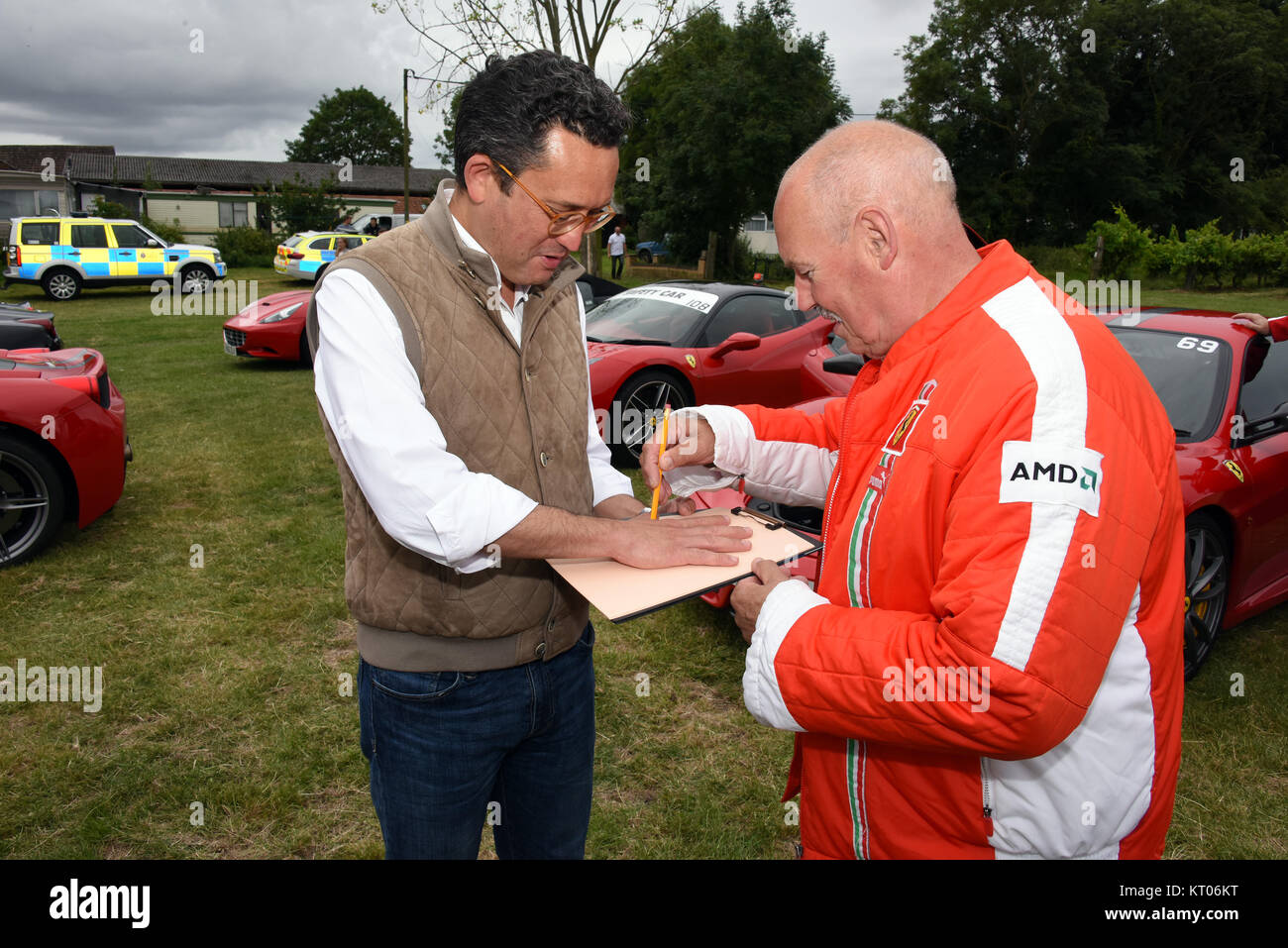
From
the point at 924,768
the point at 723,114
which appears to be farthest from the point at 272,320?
the point at 723,114

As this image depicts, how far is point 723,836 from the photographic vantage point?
9.95 ft

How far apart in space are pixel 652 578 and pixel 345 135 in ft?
276

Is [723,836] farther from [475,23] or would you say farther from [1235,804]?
[475,23]

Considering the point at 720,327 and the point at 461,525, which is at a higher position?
the point at 720,327

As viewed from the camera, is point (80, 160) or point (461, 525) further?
point (80, 160)

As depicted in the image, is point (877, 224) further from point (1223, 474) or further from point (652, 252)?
point (652, 252)

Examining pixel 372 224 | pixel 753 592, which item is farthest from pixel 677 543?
pixel 372 224

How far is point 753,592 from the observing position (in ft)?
5.25

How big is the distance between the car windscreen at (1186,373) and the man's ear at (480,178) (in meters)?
3.45

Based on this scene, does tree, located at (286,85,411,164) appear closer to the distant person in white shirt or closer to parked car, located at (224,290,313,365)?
the distant person in white shirt

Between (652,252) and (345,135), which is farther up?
(345,135)

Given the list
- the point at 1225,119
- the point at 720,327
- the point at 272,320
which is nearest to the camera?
the point at 720,327

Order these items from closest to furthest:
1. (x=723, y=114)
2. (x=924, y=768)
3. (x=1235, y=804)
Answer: (x=924, y=768)
(x=1235, y=804)
(x=723, y=114)
